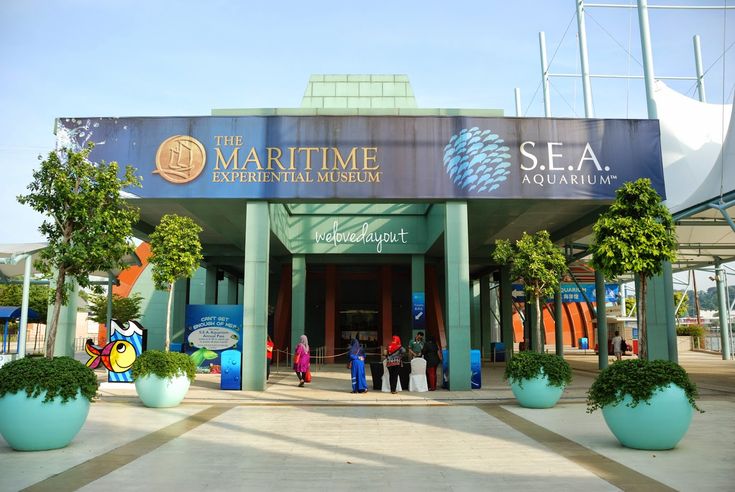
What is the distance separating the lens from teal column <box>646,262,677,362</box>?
1617cm

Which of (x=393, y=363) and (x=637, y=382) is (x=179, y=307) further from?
(x=637, y=382)

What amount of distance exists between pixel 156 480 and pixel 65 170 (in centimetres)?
593

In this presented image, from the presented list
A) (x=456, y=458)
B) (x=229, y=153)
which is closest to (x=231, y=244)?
(x=229, y=153)

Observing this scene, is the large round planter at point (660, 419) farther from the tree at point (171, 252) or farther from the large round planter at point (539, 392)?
the tree at point (171, 252)

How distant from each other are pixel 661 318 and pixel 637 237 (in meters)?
7.43

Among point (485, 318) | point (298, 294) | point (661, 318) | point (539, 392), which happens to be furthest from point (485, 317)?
point (539, 392)

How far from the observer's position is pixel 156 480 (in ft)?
20.3

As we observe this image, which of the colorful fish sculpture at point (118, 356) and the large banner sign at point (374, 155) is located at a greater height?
the large banner sign at point (374, 155)

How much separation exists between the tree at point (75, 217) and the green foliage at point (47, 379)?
157 centimetres

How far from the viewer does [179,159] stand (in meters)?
15.5

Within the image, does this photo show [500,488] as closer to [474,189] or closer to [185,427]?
[185,427]

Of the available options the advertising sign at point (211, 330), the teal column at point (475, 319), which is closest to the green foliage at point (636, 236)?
the advertising sign at point (211, 330)

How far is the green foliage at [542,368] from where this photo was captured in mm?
11961

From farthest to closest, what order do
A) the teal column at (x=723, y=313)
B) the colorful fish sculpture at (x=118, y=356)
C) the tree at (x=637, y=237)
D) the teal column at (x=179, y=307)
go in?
1. the teal column at (x=723, y=313)
2. the teal column at (x=179, y=307)
3. the colorful fish sculpture at (x=118, y=356)
4. the tree at (x=637, y=237)
